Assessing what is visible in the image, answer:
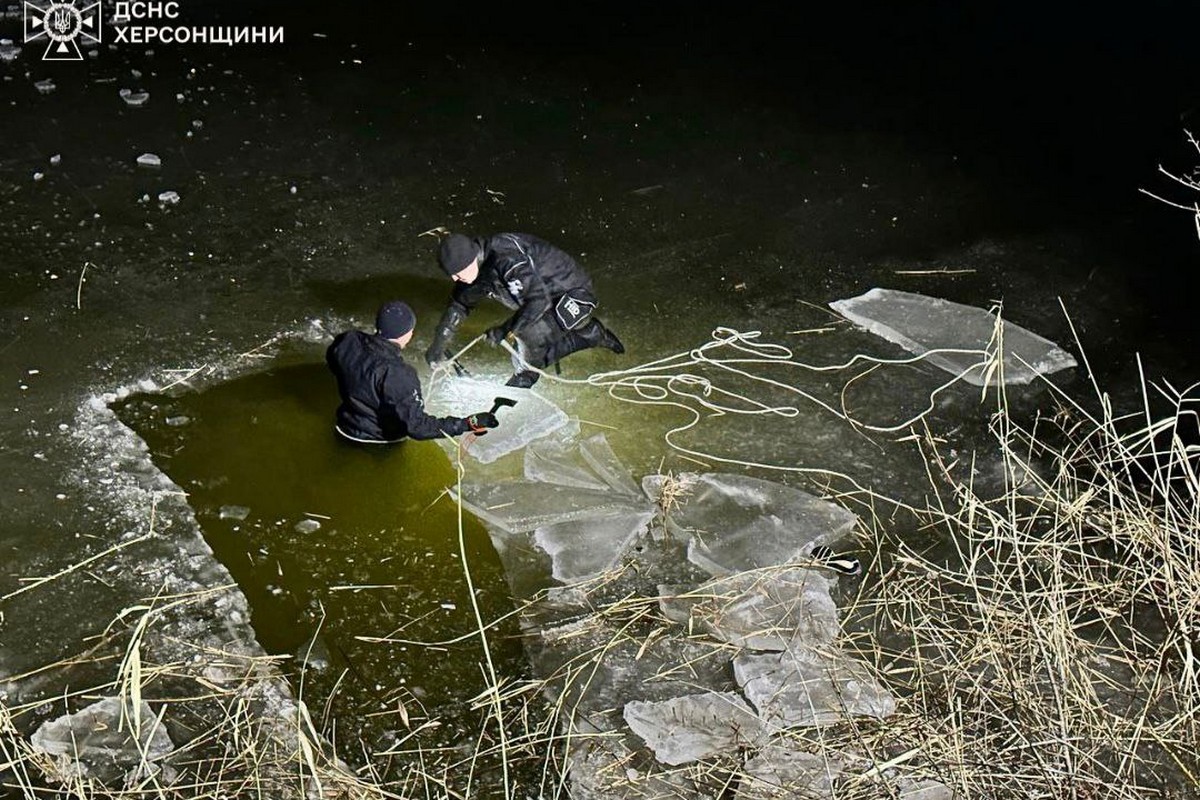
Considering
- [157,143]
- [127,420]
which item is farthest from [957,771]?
[157,143]

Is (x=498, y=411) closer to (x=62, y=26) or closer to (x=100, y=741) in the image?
(x=100, y=741)

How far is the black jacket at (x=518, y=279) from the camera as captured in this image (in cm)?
574

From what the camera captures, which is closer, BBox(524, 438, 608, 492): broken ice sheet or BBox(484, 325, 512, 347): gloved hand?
BBox(524, 438, 608, 492): broken ice sheet

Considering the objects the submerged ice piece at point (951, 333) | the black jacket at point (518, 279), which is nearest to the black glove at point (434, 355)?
the black jacket at point (518, 279)

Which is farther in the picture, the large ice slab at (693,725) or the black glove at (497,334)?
the black glove at (497,334)

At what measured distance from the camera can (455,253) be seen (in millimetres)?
5570

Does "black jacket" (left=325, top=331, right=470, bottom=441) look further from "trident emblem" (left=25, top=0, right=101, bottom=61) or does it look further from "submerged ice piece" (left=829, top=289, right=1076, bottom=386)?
"trident emblem" (left=25, top=0, right=101, bottom=61)

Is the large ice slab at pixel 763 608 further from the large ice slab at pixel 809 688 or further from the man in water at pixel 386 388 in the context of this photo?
the man in water at pixel 386 388

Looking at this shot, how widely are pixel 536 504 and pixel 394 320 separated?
0.91 metres

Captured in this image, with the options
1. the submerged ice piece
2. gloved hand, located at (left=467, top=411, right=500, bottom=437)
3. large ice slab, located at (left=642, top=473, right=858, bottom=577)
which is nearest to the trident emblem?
gloved hand, located at (left=467, top=411, right=500, bottom=437)

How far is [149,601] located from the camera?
4699mm

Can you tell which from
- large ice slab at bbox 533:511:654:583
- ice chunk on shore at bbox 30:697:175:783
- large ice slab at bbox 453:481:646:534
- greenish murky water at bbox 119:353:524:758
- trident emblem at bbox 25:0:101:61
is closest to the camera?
ice chunk on shore at bbox 30:697:175:783

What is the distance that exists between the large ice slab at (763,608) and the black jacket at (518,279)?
1.49m

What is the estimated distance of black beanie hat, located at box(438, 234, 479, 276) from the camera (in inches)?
219
